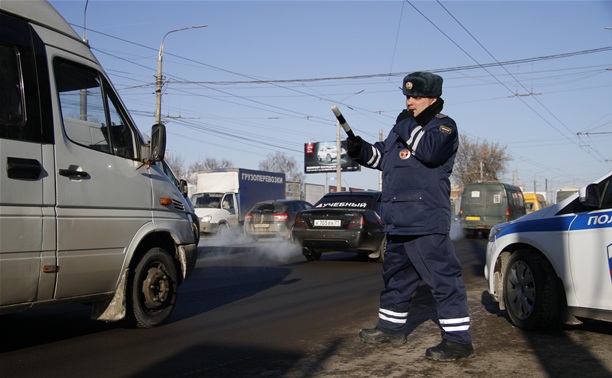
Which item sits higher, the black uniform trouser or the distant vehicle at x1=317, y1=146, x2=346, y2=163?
the distant vehicle at x1=317, y1=146, x2=346, y2=163

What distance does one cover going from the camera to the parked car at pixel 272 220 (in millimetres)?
19625

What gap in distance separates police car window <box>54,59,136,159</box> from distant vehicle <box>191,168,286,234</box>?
18.9 m

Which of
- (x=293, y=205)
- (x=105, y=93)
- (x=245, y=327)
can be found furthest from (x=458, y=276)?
(x=293, y=205)

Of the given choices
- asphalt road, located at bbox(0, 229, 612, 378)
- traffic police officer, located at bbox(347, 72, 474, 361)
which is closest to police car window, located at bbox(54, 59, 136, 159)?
asphalt road, located at bbox(0, 229, 612, 378)

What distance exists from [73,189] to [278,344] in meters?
2.09

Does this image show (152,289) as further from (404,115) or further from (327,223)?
(327,223)

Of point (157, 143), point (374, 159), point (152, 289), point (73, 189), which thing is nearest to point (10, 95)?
point (73, 189)

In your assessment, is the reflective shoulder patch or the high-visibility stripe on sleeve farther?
the high-visibility stripe on sleeve

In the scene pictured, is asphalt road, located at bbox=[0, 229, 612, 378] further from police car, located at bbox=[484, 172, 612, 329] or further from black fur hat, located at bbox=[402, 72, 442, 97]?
black fur hat, located at bbox=[402, 72, 442, 97]

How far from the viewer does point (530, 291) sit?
5.21 m

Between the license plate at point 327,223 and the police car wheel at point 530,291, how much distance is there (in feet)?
21.8

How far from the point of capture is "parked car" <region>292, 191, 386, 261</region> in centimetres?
1190

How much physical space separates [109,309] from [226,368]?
1577 millimetres

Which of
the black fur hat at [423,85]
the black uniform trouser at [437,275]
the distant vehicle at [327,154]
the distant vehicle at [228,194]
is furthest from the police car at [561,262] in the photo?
the distant vehicle at [327,154]
